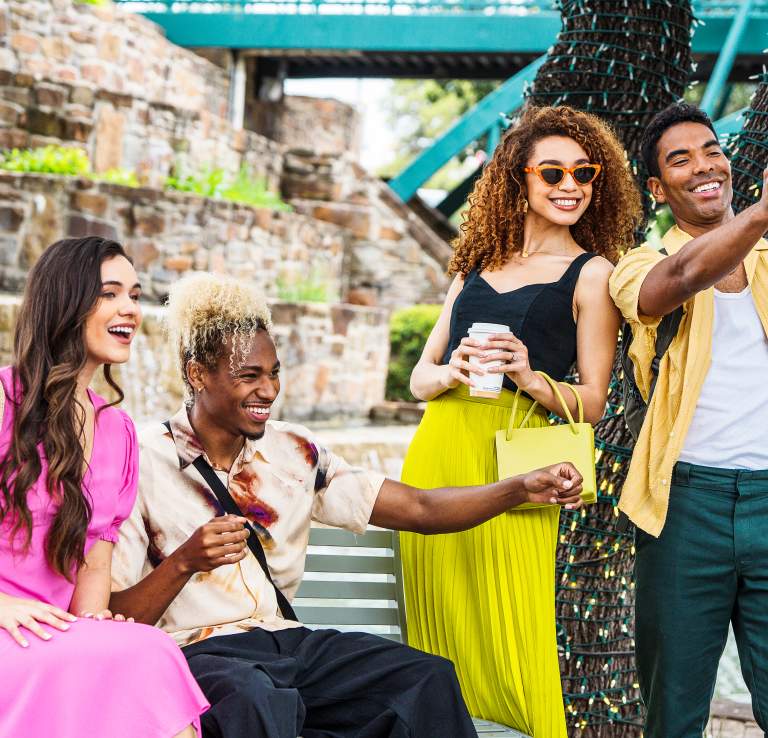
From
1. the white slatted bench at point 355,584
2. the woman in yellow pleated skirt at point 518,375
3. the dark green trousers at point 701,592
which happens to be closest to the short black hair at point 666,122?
the woman in yellow pleated skirt at point 518,375

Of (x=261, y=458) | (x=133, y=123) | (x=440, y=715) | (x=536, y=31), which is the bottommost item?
(x=440, y=715)

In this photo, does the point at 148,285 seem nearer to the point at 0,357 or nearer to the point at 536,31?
the point at 0,357

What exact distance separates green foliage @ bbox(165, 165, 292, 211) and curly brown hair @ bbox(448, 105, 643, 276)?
9120mm

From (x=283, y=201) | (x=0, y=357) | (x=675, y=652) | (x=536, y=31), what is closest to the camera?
(x=675, y=652)

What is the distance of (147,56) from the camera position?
14.9 m

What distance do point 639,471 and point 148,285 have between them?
9.35 m

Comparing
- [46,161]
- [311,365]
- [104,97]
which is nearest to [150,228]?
[46,161]

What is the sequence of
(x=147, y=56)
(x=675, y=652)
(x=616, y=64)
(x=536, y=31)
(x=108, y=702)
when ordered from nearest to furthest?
1. (x=108, y=702)
2. (x=675, y=652)
3. (x=616, y=64)
4. (x=147, y=56)
5. (x=536, y=31)

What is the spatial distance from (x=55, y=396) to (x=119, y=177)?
31.8 feet

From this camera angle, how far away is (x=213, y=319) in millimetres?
3094

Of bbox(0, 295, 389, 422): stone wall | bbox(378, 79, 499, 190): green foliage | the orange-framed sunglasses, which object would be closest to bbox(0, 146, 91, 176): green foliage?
bbox(0, 295, 389, 422): stone wall

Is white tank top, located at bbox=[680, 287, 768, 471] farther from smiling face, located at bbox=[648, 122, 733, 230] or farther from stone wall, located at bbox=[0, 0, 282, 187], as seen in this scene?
stone wall, located at bbox=[0, 0, 282, 187]

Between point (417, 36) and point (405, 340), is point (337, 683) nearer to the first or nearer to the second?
point (405, 340)

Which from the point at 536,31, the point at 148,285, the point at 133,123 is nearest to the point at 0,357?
the point at 148,285
